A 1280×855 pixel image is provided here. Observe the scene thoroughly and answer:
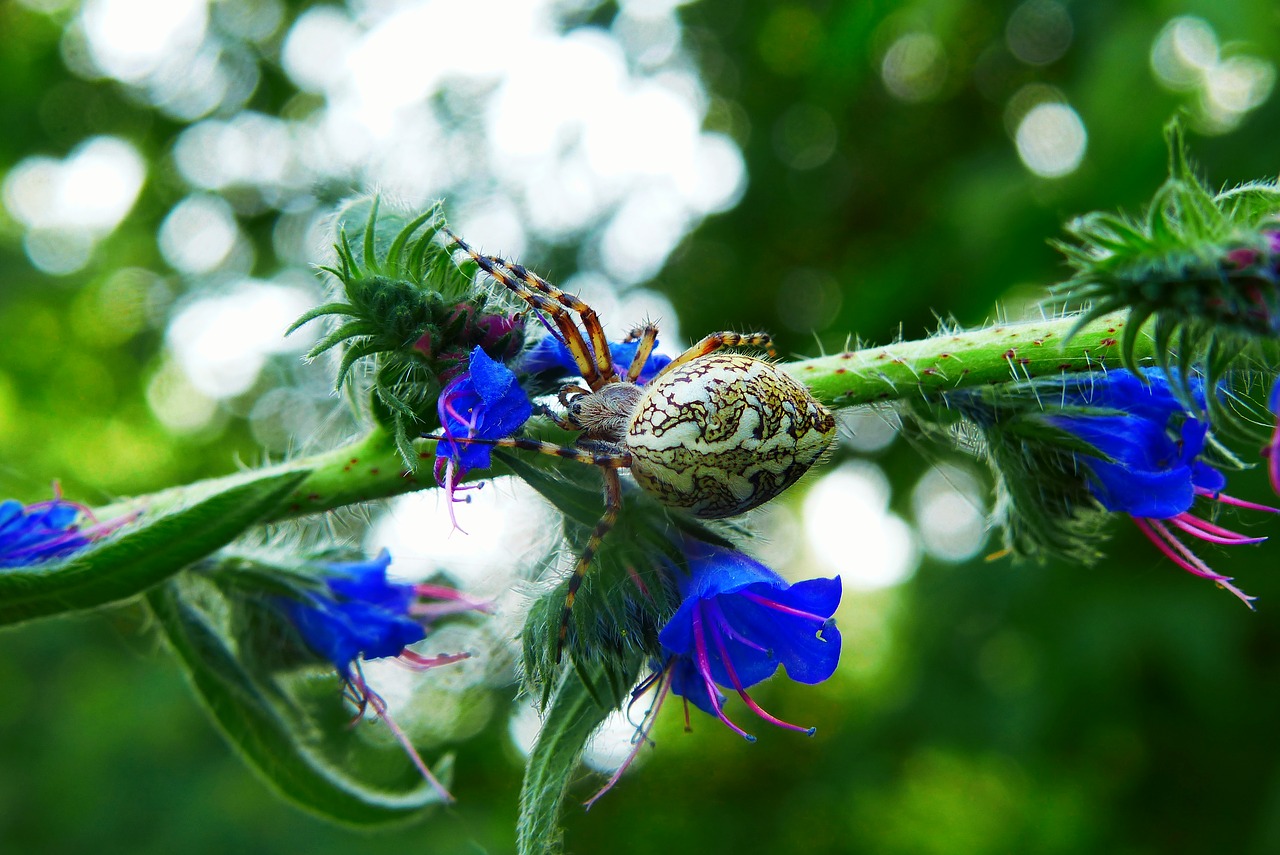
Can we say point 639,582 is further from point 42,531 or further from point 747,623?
point 42,531

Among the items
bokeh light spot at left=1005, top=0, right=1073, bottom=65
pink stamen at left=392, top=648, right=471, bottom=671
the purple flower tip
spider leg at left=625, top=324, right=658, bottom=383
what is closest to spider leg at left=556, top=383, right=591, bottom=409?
spider leg at left=625, top=324, right=658, bottom=383

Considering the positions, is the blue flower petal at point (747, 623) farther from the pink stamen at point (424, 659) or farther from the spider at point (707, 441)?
the pink stamen at point (424, 659)

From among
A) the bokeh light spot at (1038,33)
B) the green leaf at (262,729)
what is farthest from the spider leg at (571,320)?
the bokeh light spot at (1038,33)

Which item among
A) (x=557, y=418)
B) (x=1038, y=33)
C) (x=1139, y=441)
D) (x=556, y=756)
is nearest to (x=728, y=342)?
(x=557, y=418)

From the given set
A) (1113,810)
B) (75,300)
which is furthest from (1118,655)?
(75,300)

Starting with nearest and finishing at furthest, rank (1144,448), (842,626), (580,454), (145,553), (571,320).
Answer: (145,553) < (1144,448) < (580,454) < (571,320) < (842,626)

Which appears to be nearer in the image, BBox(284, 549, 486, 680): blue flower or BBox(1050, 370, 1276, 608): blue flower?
BBox(1050, 370, 1276, 608): blue flower

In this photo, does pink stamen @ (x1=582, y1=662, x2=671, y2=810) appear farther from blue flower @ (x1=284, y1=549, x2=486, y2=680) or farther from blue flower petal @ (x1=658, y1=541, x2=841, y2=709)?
blue flower @ (x1=284, y1=549, x2=486, y2=680)
